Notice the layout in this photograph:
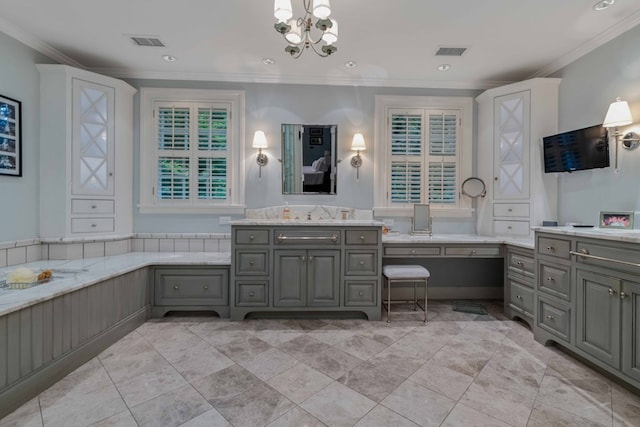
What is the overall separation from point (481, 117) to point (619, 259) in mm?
2364

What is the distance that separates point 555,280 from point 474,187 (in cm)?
158

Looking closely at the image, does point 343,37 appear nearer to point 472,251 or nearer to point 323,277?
point 323,277

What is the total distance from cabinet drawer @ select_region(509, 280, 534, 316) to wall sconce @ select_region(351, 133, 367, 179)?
2.09m

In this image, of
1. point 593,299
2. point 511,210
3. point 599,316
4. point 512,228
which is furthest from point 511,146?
point 599,316

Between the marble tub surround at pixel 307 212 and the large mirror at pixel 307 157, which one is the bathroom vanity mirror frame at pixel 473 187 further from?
the large mirror at pixel 307 157

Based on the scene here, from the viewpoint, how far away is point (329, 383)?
1.93 metres

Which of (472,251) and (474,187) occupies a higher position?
(474,187)

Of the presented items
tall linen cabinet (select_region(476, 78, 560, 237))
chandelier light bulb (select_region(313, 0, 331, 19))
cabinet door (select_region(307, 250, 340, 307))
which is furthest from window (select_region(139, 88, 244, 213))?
tall linen cabinet (select_region(476, 78, 560, 237))

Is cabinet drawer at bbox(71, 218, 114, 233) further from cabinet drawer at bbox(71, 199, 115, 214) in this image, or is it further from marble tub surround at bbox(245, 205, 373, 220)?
marble tub surround at bbox(245, 205, 373, 220)

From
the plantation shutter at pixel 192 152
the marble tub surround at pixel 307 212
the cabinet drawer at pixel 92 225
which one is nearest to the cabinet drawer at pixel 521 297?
the marble tub surround at pixel 307 212

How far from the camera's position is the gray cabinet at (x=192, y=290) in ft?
9.84

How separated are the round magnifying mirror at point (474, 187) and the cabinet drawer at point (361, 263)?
1.66 meters

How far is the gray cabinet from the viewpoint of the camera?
2998mm

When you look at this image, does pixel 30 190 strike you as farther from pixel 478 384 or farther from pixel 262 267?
pixel 478 384
